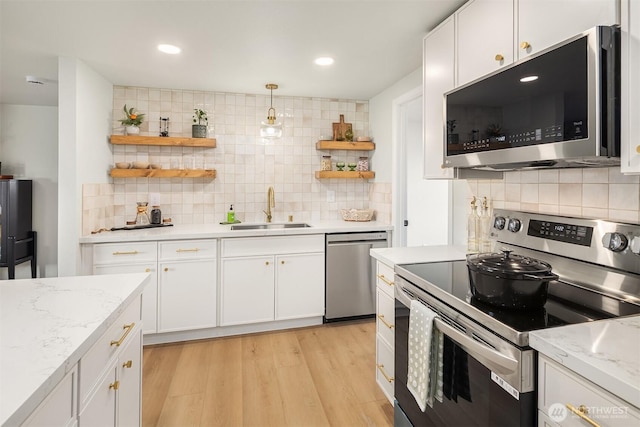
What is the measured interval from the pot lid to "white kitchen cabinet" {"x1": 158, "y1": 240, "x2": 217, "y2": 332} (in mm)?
2243

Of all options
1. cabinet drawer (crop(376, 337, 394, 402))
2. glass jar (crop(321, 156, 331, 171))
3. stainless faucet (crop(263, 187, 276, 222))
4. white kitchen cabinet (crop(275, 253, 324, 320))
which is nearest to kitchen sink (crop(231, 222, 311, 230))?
stainless faucet (crop(263, 187, 276, 222))

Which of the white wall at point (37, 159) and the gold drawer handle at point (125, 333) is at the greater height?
the white wall at point (37, 159)

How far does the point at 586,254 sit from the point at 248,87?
2.99 meters

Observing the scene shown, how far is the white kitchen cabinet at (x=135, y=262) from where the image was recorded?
2744 millimetres

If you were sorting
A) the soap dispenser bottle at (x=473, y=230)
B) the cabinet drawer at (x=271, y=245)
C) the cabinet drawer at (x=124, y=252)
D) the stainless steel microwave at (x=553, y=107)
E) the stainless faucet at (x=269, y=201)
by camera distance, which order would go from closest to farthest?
the stainless steel microwave at (x=553, y=107), the soap dispenser bottle at (x=473, y=230), the cabinet drawer at (x=124, y=252), the cabinet drawer at (x=271, y=245), the stainless faucet at (x=269, y=201)

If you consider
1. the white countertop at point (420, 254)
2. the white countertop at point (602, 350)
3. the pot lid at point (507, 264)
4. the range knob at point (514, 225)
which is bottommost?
the white countertop at point (602, 350)

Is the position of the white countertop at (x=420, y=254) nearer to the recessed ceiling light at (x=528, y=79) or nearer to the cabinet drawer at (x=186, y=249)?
the recessed ceiling light at (x=528, y=79)

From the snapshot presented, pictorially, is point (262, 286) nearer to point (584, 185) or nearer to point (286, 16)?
point (286, 16)

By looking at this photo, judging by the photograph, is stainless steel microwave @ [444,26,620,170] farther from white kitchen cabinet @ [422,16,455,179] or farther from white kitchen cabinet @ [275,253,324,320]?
white kitchen cabinet @ [275,253,324,320]

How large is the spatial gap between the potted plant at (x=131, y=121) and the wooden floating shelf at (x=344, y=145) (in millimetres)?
1720

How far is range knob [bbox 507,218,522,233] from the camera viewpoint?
5.80 ft

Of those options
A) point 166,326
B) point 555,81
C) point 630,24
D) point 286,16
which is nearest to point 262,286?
point 166,326

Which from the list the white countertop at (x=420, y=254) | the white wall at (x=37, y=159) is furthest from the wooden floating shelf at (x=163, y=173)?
the white countertop at (x=420, y=254)

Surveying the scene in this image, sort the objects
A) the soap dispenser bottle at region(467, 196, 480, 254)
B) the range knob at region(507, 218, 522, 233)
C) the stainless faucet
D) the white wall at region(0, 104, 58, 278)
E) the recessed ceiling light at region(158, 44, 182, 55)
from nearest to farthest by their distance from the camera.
Result: the range knob at region(507, 218, 522, 233)
the soap dispenser bottle at region(467, 196, 480, 254)
the recessed ceiling light at region(158, 44, 182, 55)
the stainless faucet
the white wall at region(0, 104, 58, 278)
